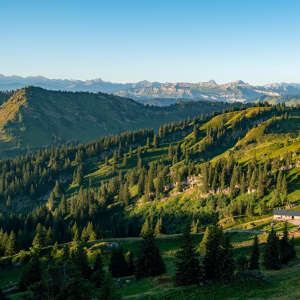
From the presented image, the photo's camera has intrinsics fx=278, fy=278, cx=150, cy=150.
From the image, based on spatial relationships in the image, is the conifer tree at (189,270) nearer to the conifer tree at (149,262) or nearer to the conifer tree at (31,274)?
the conifer tree at (149,262)

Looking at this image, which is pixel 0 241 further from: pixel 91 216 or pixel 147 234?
pixel 147 234

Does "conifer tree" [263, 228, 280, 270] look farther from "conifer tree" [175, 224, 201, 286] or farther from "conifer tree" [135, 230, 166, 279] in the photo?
"conifer tree" [135, 230, 166, 279]

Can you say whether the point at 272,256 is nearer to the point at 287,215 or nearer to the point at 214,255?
the point at 214,255

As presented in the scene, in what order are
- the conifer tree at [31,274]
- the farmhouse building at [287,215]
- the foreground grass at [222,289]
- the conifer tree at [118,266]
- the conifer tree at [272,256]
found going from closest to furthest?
1. the foreground grass at [222,289]
2. the conifer tree at [272,256]
3. the conifer tree at [31,274]
4. the conifer tree at [118,266]
5. the farmhouse building at [287,215]

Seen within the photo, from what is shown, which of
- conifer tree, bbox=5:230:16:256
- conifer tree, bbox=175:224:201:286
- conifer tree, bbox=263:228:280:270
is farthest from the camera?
conifer tree, bbox=5:230:16:256

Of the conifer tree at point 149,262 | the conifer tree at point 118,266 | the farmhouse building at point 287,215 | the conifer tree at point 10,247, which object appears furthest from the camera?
the conifer tree at point 10,247

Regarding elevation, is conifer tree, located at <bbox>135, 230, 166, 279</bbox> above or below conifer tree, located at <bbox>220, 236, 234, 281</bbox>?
below

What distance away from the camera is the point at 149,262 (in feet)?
181

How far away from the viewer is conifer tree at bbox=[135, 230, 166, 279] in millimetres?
55312

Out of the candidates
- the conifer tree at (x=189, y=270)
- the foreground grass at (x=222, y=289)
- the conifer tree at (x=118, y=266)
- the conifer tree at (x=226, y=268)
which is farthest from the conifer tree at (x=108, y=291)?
the conifer tree at (x=118, y=266)

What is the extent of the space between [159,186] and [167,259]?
9953 cm

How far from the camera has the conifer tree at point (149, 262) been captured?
55.3 m

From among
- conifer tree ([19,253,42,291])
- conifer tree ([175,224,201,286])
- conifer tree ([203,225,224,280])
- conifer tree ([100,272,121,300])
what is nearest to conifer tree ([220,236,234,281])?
conifer tree ([203,225,224,280])

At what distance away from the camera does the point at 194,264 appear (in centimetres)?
4141
